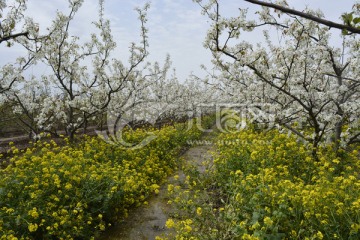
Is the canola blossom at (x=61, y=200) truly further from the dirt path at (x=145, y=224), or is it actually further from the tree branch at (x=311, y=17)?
the tree branch at (x=311, y=17)

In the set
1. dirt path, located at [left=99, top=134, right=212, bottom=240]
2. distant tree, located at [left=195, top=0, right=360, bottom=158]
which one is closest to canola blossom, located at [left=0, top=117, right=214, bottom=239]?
dirt path, located at [left=99, top=134, right=212, bottom=240]

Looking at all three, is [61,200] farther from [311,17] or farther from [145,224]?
[311,17]

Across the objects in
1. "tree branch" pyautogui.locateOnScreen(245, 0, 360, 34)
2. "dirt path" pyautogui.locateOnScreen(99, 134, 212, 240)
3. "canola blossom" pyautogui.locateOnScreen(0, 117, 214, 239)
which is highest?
"tree branch" pyautogui.locateOnScreen(245, 0, 360, 34)

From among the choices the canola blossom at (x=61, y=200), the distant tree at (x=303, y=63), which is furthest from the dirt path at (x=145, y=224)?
the distant tree at (x=303, y=63)

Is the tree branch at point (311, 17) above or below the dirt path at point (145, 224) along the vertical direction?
above

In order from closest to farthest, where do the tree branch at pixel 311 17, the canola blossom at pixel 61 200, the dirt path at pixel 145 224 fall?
the tree branch at pixel 311 17
the canola blossom at pixel 61 200
the dirt path at pixel 145 224

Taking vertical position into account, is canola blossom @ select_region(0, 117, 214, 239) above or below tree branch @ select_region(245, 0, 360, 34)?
below

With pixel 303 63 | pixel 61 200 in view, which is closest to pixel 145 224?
pixel 61 200

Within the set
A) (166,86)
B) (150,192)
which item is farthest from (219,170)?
(166,86)

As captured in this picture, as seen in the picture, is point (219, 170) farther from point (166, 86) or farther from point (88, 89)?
point (166, 86)

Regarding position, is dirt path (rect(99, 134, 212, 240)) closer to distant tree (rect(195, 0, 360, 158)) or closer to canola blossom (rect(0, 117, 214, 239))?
canola blossom (rect(0, 117, 214, 239))

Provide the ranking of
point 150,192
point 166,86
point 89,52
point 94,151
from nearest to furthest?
point 150,192 < point 94,151 < point 89,52 < point 166,86

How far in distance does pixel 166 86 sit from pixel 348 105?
1546 cm

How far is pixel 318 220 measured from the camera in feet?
11.7
